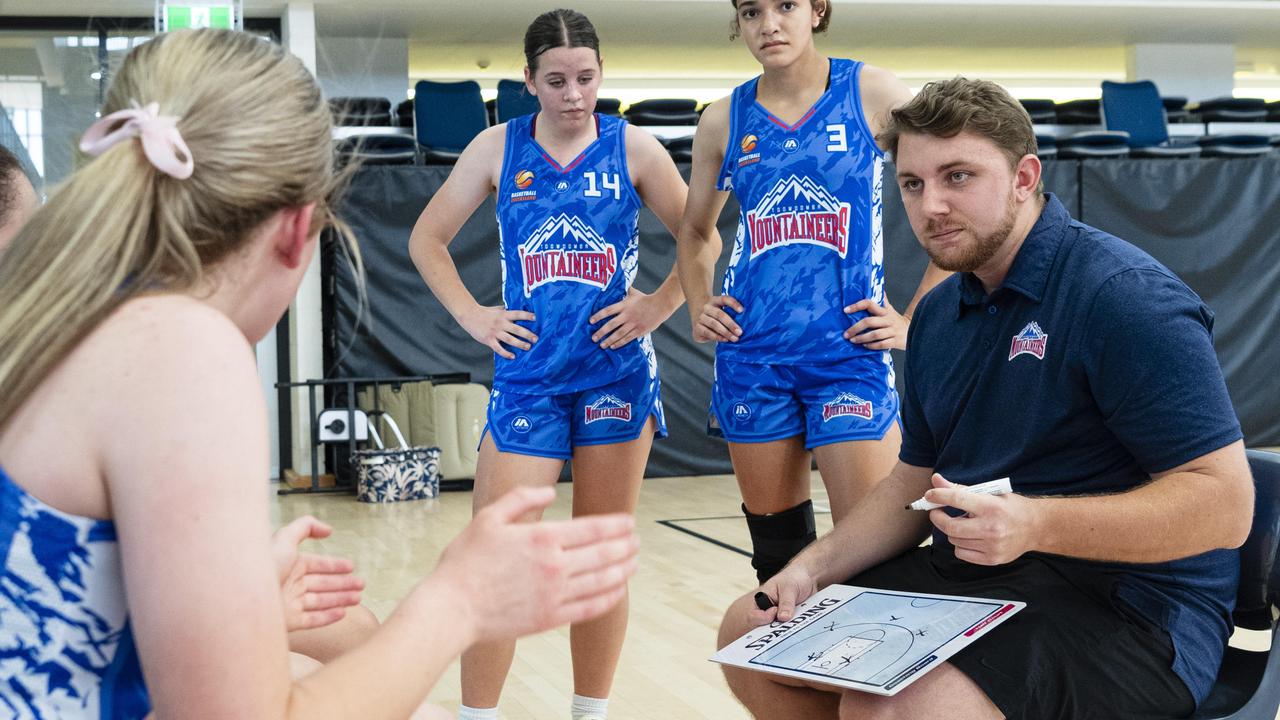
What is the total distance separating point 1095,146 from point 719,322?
21.5ft

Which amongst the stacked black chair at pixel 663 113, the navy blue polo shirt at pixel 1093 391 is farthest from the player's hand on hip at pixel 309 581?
the stacked black chair at pixel 663 113

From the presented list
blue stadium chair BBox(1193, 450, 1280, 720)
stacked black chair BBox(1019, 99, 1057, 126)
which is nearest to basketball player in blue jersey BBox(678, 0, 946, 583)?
blue stadium chair BBox(1193, 450, 1280, 720)

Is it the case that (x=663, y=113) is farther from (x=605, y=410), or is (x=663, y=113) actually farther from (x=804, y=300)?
(x=804, y=300)

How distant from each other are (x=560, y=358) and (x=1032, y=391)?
4.29 feet

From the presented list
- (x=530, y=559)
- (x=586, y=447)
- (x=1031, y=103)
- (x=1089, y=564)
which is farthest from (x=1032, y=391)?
(x=1031, y=103)

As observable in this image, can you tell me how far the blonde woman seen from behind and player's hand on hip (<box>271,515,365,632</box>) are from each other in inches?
12.4

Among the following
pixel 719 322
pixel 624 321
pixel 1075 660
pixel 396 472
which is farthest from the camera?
pixel 396 472

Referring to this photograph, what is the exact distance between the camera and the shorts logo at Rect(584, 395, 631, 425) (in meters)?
2.69

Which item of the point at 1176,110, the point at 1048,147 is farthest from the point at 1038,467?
the point at 1176,110

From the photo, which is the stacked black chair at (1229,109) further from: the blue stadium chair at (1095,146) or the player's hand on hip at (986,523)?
the player's hand on hip at (986,523)

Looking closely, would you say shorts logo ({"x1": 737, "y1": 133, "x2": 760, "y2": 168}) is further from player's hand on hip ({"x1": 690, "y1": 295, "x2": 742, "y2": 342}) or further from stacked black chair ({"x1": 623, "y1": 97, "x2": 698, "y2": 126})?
stacked black chair ({"x1": 623, "y1": 97, "x2": 698, "y2": 126})

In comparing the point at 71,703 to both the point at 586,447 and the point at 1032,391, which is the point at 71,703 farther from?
the point at 586,447

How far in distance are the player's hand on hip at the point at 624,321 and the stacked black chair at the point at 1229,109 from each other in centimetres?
797

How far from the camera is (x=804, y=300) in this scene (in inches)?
97.8
